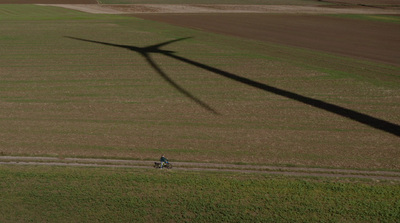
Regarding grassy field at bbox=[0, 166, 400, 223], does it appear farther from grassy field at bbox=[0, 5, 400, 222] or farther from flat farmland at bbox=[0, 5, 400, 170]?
flat farmland at bbox=[0, 5, 400, 170]

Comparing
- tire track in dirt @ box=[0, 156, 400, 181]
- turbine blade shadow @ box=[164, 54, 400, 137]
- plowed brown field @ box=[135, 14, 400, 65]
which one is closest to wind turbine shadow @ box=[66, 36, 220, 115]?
turbine blade shadow @ box=[164, 54, 400, 137]

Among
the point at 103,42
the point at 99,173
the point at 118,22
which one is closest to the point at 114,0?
the point at 118,22

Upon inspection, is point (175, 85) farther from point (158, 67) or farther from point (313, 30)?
point (313, 30)

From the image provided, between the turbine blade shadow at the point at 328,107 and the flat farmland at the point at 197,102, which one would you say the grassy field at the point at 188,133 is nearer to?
the flat farmland at the point at 197,102

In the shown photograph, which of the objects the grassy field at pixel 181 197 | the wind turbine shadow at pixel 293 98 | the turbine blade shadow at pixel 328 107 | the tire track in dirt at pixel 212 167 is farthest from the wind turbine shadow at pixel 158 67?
the grassy field at pixel 181 197

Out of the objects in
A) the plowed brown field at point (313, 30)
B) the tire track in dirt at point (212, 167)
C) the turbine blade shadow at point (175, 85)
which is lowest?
the tire track in dirt at point (212, 167)

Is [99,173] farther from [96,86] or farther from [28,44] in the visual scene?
[28,44]

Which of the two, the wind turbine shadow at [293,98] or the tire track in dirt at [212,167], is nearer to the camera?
the tire track in dirt at [212,167]
